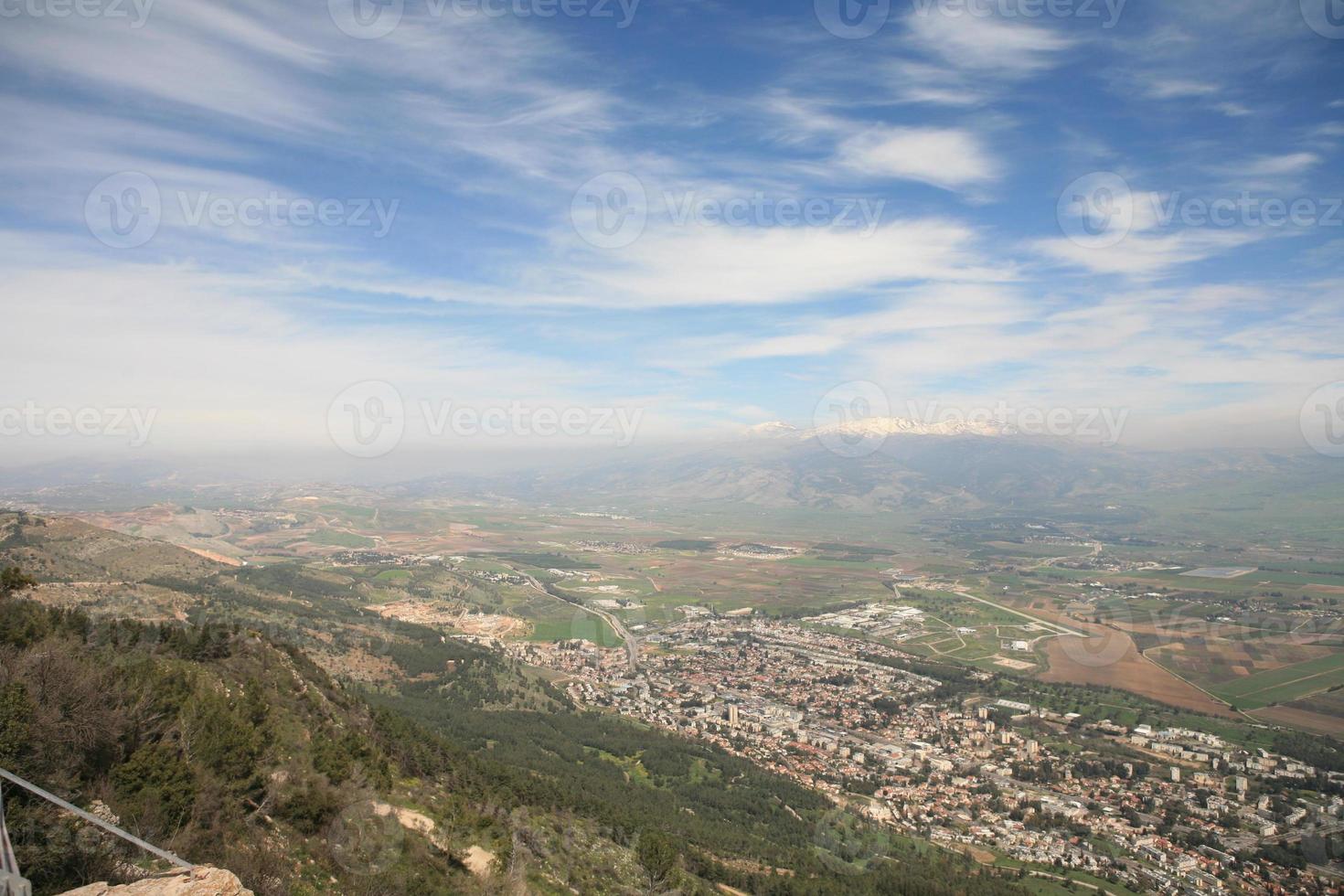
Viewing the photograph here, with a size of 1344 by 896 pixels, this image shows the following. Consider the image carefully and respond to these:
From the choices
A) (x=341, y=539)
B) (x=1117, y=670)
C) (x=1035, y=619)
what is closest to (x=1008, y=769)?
(x=1117, y=670)

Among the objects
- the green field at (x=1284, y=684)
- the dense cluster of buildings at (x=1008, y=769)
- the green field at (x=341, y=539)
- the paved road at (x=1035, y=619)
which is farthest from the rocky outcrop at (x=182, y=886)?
the green field at (x=341, y=539)

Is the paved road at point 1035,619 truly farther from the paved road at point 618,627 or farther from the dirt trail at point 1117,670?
the paved road at point 618,627

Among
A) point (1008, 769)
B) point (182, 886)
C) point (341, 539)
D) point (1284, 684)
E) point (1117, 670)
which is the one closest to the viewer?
point (182, 886)

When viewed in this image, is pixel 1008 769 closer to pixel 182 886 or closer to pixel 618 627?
pixel 182 886

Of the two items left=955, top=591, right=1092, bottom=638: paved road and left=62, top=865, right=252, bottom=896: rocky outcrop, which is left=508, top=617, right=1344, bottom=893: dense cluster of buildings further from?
left=62, top=865, right=252, bottom=896: rocky outcrop

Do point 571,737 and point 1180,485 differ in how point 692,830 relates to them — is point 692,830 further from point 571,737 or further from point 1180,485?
point 1180,485

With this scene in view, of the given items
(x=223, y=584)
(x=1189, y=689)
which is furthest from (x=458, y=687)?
(x=1189, y=689)
